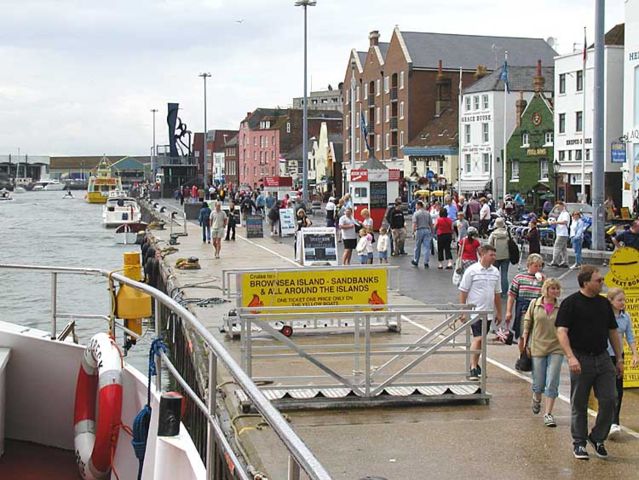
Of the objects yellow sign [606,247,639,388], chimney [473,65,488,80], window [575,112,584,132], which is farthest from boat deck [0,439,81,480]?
chimney [473,65,488,80]

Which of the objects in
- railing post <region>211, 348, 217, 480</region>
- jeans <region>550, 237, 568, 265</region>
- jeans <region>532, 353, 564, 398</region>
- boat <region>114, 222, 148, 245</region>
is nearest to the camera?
railing post <region>211, 348, 217, 480</region>

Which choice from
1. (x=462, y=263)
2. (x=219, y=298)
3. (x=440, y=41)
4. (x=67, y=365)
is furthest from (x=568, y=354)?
(x=440, y=41)

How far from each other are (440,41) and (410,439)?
76.5m

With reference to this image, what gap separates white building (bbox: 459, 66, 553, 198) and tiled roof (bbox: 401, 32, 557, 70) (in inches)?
463

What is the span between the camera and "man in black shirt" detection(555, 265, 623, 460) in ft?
27.0

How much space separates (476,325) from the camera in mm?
11773

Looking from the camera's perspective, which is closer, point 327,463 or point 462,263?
point 327,463

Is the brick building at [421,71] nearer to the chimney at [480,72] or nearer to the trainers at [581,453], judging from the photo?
the chimney at [480,72]

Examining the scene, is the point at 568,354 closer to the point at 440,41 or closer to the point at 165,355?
the point at 165,355

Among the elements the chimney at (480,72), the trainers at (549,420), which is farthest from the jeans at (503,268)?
the chimney at (480,72)

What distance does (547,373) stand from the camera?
931cm

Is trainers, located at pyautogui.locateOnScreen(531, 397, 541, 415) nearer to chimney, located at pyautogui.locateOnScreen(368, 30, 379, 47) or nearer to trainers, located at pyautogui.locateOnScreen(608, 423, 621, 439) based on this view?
trainers, located at pyautogui.locateOnScreen(608, 423, 621, 439)

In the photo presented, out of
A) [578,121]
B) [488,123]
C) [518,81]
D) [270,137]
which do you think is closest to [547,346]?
[578,121]

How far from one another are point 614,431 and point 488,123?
57577mm
